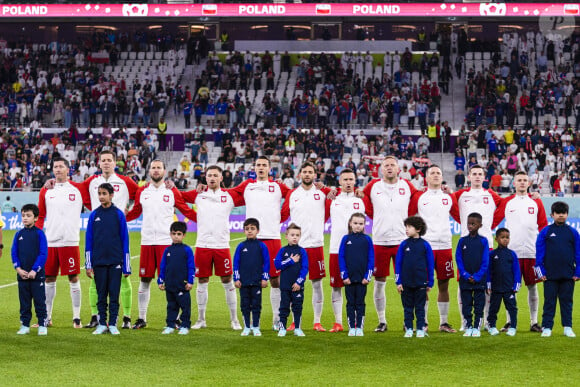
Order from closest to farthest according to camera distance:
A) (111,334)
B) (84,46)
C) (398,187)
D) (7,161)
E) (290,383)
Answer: (290,383), (111,334), (398,187), (7,161), (84,46)

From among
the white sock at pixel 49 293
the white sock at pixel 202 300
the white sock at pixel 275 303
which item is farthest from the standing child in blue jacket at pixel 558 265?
the white sock at pixel 49 293

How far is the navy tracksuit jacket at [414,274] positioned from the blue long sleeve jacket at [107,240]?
144 inches

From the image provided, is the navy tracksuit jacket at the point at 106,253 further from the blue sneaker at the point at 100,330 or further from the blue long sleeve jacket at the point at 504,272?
the blue long sleeve jacket at the point at 504,272

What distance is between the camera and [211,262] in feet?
43.1

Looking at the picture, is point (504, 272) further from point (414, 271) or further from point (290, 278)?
point (290, 278)

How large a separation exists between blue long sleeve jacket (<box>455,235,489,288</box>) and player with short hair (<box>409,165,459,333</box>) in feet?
1.32

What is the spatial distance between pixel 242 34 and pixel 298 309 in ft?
128

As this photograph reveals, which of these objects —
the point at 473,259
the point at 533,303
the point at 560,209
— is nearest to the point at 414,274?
the point at 473,259

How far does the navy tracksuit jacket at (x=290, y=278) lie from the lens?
40.2 ft

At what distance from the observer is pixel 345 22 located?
4953 cm

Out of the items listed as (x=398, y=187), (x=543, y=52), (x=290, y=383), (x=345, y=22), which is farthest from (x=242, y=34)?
(x=290, y=383)

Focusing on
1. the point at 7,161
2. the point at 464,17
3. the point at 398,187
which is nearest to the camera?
the point at 398,187

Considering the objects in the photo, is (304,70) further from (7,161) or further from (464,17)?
(7,161)

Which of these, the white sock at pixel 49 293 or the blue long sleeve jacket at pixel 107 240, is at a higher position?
the blue long sleeve jacket at pixel 107 240
